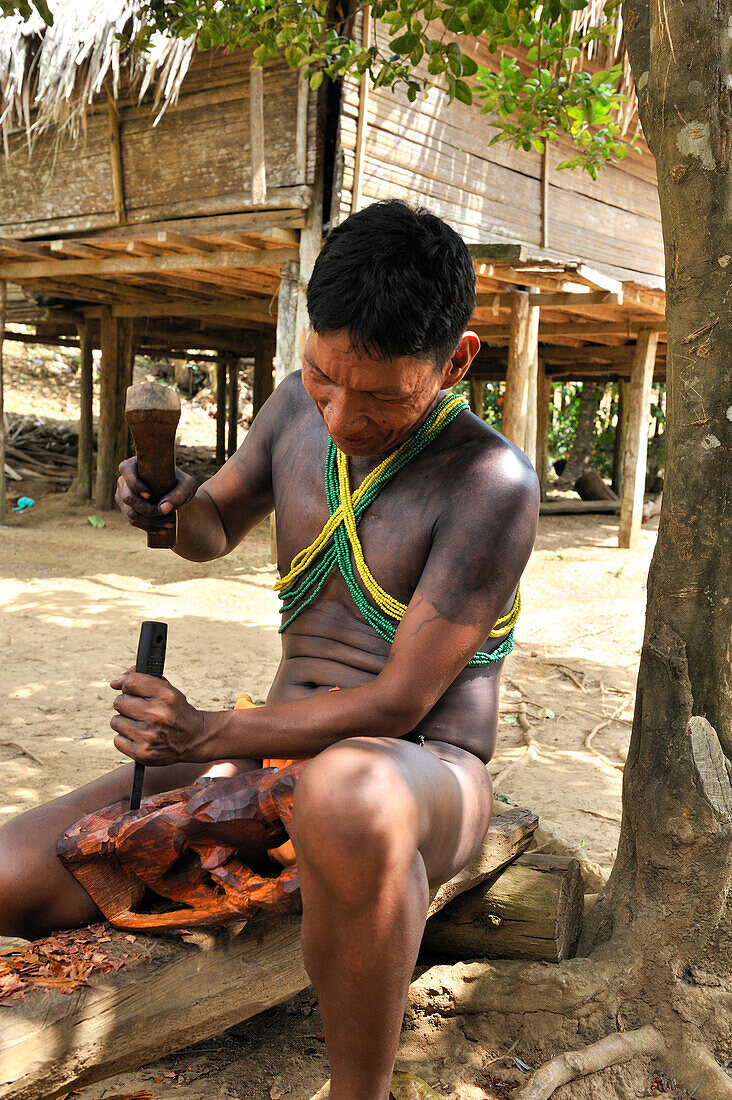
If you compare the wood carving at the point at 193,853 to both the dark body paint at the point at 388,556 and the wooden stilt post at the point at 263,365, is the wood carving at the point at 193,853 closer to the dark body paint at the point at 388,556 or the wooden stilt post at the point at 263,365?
the dark body paint at the point at 388,556

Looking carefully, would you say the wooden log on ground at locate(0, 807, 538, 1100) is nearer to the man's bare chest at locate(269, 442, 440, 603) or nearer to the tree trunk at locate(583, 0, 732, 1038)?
the tree trunk at locate(583, 0, 732, 1038)

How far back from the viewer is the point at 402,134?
6.84 m

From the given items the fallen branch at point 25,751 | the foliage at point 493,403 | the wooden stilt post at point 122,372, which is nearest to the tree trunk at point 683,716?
the fallen branch at point 25,751

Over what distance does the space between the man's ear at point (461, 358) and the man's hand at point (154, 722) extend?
829mm

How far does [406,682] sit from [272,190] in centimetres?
611

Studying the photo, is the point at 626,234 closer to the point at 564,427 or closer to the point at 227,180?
the point at 227,180

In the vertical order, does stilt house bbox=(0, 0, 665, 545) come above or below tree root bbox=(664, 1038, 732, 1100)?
above

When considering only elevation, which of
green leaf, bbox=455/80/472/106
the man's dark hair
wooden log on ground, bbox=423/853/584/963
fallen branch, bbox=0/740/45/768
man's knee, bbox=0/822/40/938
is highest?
green leaf, bbox=455/80/472/106

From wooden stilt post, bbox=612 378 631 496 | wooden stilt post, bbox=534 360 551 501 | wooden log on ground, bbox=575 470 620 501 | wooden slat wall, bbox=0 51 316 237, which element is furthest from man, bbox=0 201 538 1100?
wooden stilt post, bbox=612 378 631 496

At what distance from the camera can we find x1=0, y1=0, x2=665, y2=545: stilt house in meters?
6.75

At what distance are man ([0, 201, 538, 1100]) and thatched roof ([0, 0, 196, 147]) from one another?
5713mm

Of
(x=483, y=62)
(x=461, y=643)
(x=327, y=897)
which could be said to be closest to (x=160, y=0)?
(x=461, y=643)

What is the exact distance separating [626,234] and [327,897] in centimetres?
881

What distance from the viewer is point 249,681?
4781 millimetres
